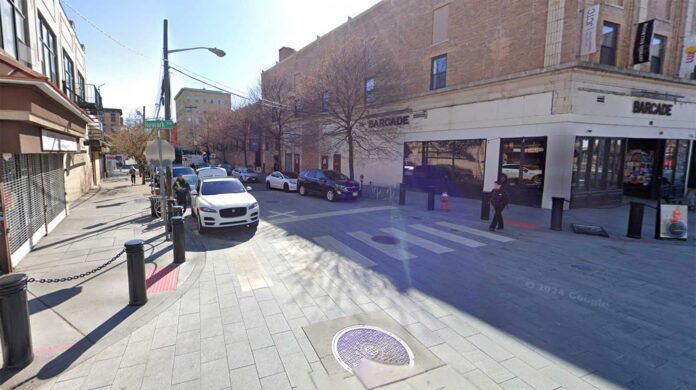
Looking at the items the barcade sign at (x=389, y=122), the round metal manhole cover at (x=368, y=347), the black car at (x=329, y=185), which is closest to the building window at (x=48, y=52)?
the black car at (x=329, y=185)

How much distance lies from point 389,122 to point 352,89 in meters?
4.49

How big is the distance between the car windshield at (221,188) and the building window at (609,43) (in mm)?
15526

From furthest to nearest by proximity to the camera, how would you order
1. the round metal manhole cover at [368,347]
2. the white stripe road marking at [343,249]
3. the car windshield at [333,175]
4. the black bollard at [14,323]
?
the car windshield at [333,175], the white stripe road marking at [343,249], the round metal manhole cover at [368,347], the black bollard at [14,323]

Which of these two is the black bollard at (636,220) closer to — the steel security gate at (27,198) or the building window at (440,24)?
the building window at (440,24)

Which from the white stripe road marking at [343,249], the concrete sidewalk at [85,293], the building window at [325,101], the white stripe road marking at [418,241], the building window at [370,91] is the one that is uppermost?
the building window at [370,91]

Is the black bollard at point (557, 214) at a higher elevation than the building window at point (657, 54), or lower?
lower

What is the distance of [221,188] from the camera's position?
1060 centimetres

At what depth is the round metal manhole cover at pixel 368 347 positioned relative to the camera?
3.65 metres

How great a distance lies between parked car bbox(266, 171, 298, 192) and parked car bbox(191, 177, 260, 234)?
Answer: 9.86 m

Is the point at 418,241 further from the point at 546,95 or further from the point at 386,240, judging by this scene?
the point at 546,95

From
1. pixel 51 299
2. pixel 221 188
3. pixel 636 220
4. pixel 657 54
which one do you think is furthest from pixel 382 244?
pixel 657 54

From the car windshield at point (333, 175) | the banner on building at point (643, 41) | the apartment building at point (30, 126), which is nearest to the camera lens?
the apartment building at point (30, 126)

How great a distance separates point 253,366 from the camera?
11.6ft

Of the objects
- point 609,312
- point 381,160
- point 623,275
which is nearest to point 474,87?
point 381,160
